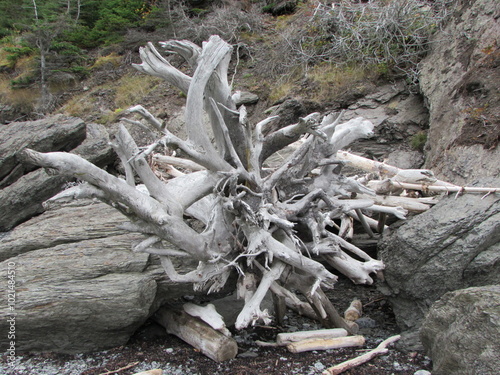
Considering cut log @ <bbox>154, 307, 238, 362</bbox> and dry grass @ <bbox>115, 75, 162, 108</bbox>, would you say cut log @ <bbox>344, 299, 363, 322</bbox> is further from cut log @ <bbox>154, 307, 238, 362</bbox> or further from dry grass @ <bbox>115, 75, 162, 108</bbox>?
dry grass @ <bbox>115, 75, 162, 108</bbox>

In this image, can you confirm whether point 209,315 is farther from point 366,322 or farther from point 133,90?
point 133,90

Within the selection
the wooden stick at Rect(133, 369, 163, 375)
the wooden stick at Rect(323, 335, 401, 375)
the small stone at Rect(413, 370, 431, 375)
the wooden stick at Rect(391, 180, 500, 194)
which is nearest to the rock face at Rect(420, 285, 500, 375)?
the small stone at Rect(413, 370, 431, 375)

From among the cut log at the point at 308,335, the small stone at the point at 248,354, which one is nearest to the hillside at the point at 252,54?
the cut log at the point at 308,335

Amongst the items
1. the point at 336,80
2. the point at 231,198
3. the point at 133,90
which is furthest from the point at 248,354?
the point at 133,90

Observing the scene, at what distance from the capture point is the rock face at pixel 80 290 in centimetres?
438

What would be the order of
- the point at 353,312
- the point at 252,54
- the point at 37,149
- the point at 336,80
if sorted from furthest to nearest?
the point at 252,54 → the point at 336,80 → the point at 37,149 → the point at 353,312

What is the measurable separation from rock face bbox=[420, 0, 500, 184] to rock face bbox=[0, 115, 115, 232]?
686 cm

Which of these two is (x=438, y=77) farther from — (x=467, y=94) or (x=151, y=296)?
(x=151, y=296)

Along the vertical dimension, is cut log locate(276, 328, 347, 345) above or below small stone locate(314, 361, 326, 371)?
below

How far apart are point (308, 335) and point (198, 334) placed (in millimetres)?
1278

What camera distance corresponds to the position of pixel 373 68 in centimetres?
1059

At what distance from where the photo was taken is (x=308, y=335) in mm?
4672

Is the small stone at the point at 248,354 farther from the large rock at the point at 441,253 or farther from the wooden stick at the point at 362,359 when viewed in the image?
the large rock at the point at 441,253

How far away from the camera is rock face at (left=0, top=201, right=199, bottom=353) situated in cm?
438
